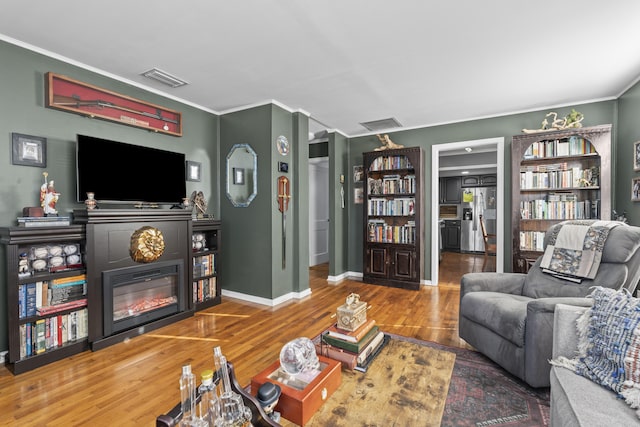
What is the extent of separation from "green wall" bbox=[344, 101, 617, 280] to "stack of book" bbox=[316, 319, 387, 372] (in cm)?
297

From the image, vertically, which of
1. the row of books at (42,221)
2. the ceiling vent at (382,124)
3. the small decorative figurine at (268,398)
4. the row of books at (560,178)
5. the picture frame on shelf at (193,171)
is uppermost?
the ceiling vent at (382,124)

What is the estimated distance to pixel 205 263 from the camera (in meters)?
3.63

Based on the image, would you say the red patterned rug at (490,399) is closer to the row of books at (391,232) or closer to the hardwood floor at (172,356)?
the hardwood floor at (172,356)

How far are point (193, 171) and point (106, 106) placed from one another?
1126mm

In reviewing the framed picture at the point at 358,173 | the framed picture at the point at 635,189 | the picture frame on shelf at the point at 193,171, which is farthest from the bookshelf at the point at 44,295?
the framed picture at the point at 635,189

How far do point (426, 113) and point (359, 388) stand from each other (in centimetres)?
370

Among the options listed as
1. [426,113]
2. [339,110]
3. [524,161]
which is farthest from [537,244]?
[339,110]

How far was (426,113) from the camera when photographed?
420 cm

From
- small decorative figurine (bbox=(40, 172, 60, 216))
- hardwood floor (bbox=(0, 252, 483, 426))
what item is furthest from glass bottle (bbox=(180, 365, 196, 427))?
small decorative figurine (bbox=(40, 172, 60, 216))

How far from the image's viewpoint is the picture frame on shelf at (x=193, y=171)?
147 inches

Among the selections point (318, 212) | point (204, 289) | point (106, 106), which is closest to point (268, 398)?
point (204, 289)

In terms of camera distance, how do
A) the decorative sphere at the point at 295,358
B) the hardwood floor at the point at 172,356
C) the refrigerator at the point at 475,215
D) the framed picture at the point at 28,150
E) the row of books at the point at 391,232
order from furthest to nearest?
the refrigerator at the point at 475,215 → the row of books at the point at 391,232 → the framed picture at the point at 28,150 → the hardwood floor at the point at 172,356 → the decorative sphere at the point at 295,358

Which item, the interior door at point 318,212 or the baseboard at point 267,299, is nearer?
the baseboard at point 267,299

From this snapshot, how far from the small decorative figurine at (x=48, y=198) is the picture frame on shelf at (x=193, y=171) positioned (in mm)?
1384
